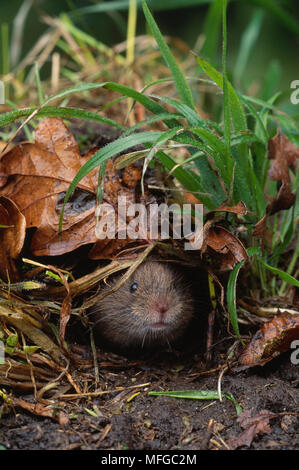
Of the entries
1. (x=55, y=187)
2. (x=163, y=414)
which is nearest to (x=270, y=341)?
(x=163, y=414)

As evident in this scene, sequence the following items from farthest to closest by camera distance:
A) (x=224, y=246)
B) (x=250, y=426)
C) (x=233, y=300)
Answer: (x=224, y=246) → (x=233, y=300) → (x=250, y=426)

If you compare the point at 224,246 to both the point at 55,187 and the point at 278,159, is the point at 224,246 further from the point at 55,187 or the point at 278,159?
the point at 55,187

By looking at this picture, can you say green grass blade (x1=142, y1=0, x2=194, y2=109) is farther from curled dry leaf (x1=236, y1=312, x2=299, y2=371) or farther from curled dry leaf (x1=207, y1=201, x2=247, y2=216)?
curled dry leaf (x1=236, y1=312, x2=299, y2=371)

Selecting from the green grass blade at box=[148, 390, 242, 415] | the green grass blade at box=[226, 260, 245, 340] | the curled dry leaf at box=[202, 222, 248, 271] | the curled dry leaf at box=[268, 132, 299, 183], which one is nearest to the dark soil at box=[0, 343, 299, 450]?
the green grass blade at box=[148, 390, 242, 415]

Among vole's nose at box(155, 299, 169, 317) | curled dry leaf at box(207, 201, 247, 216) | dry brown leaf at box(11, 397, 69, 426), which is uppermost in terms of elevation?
curled dry leaf at box(207, 201, 247, 216)

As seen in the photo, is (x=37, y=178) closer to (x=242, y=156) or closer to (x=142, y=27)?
(x=242, y=156)

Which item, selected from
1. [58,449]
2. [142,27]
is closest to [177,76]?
[58,449]
